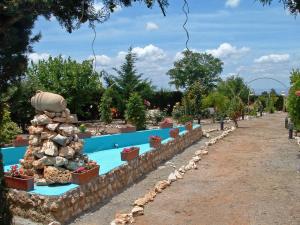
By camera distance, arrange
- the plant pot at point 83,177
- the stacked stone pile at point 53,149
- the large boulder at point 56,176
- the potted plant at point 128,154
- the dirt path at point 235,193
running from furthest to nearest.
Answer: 1. the potted plant at point 128,154
2. the stacked stone pile at point 53,149
3. the large boulder at point 56,176
4. the plant pot at point 83,177
5. the dirt path at point 235,193

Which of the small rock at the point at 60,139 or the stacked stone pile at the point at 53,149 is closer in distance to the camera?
the stacked stone pile at the point at 53,149

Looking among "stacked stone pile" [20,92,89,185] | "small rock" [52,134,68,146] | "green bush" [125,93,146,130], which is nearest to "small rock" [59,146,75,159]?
"stacked stone pile" [20,92,89,185]

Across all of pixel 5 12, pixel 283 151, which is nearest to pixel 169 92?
pixel 283 151

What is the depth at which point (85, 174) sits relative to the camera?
8234 millimetres

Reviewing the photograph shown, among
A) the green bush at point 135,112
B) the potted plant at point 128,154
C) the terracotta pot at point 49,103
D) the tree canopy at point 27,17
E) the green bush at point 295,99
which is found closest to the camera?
the tree canopy at point 27,17

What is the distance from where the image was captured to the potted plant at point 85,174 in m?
8.12

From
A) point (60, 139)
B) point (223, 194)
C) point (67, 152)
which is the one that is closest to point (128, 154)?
point (67, 152)

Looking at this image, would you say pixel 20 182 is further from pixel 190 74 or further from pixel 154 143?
pixel 190 74

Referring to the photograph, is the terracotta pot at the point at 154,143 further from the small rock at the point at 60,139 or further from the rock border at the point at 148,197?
the small rock at the point at 60,139

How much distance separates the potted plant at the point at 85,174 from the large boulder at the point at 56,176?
23cm

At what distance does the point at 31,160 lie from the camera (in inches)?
351

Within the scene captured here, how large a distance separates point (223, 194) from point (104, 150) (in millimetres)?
7080

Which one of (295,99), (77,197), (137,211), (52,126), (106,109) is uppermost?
(295,99)

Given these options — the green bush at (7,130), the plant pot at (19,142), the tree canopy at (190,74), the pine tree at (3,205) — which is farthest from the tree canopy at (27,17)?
the tree canopy at (190,74)
